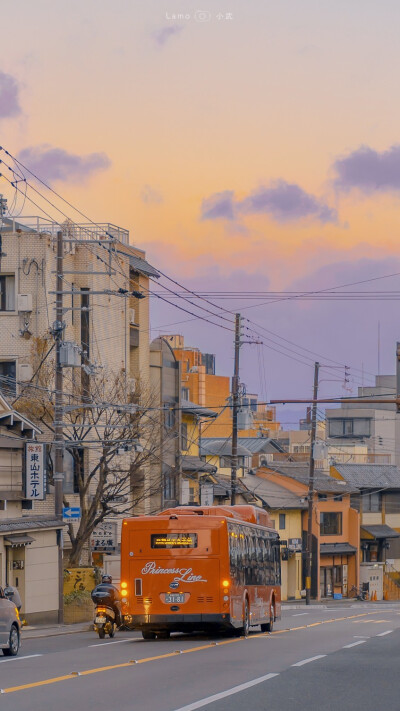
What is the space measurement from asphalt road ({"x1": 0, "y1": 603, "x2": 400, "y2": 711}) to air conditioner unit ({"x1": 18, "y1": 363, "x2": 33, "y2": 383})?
2488 cm

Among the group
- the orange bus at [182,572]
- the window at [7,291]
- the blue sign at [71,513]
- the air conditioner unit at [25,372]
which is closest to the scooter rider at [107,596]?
the orange bus at [182,572]

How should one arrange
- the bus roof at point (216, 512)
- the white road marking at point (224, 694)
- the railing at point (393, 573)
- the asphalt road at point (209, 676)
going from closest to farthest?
the white road marking at point (224, 694) < the asphalt road at point (209, 676) < the bus roof at point (216, 512) < the railing at point (393, 573)

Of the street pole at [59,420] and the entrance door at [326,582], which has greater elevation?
the street pole at [59,420]

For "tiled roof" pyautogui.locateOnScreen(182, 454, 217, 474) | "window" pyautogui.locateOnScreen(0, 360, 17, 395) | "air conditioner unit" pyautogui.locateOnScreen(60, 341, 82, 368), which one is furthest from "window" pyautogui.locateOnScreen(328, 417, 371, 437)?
"air conditioner unit" pyautogui.locateOnScreen(60, 341, 82, 368)

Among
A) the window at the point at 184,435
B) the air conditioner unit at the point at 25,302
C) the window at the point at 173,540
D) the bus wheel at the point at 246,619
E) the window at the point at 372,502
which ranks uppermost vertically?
the air conditioner unit at the point at 25,302

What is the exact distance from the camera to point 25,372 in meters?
52.8

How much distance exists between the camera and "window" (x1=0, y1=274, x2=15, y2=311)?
54781 millimetres

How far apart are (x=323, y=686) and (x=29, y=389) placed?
35.4 meters

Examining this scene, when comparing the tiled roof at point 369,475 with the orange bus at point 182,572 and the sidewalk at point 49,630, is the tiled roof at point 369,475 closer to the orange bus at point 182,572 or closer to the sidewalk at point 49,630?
the sidewalk at point 49,630

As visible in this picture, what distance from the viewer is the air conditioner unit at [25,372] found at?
52.5 meters

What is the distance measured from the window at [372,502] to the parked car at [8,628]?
74997 mm

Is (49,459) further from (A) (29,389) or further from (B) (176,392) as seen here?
(B) (176,392)

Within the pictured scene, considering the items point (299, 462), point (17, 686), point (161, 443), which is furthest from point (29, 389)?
point (299, 462)

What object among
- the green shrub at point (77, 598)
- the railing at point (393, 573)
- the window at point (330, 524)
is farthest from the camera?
the railing at point (393, 573)
